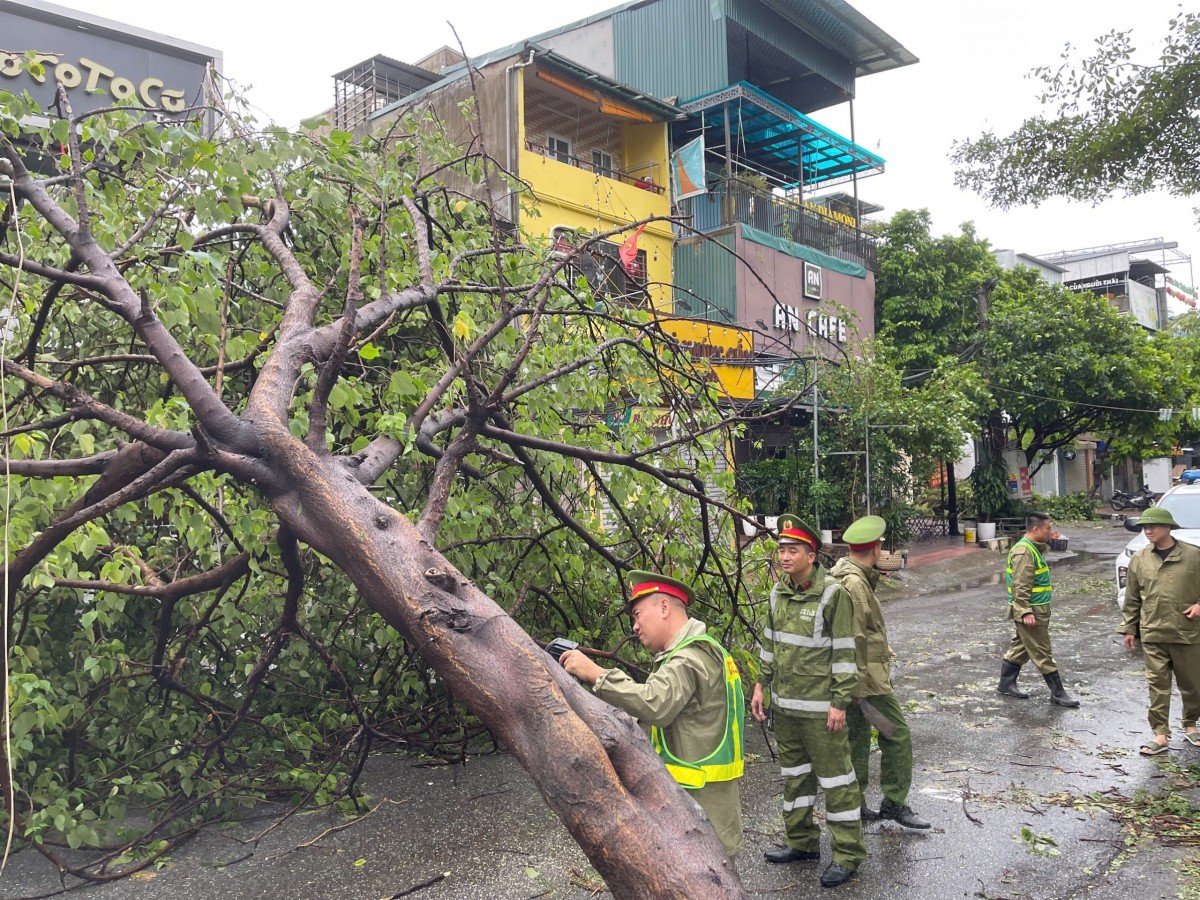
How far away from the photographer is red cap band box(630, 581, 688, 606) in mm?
3293

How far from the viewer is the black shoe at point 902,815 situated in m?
4.81

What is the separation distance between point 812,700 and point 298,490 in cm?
301

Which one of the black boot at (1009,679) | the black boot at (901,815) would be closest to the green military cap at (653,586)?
the black boot at (901,815)

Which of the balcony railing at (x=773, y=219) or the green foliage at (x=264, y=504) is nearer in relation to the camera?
the green foliage at (x=264, y=504)

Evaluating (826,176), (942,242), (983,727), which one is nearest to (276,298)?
(983,727)

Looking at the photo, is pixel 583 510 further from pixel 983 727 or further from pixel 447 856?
pixel 983 727

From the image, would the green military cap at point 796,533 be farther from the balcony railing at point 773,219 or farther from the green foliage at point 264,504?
the balcony railing at point 773,219

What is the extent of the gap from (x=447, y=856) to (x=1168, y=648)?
5.26 m

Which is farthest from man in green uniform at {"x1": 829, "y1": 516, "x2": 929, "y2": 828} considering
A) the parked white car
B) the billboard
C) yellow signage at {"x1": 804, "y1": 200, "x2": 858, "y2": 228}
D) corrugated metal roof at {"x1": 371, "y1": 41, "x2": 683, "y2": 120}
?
yellow signage at {"x1": 804, "y1": 200, "x2": 858, "y2": 228}

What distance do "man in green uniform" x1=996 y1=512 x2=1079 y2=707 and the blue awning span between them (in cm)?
1232

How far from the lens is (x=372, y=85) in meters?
18.2

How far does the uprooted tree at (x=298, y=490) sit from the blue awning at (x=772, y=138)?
13.2 meters

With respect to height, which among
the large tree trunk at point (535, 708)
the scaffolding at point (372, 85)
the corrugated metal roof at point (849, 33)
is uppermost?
the corrugated metal roof at point (849, 33)

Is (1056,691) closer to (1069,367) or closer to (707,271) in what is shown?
(707,271)
